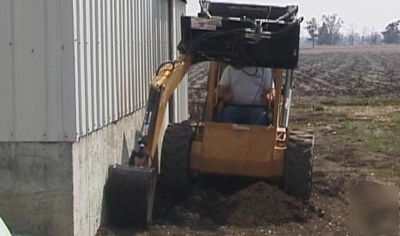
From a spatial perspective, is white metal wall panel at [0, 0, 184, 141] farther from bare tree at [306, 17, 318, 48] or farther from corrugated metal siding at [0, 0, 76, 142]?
bare tree at [306, 17, 318, 48]

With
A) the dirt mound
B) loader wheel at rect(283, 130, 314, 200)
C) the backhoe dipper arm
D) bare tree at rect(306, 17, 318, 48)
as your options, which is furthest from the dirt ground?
bare tree at rect(306, 17, 318, 48)

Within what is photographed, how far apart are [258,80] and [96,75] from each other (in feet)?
12.7

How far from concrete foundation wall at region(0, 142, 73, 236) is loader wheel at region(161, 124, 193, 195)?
3.56 metres

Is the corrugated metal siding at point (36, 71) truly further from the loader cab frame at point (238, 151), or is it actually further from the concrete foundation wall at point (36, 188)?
the loader cab frame at point (238, 151)

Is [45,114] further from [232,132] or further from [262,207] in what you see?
[232,132]

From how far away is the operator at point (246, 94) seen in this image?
1343 centimetres

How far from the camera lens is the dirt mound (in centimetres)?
1185

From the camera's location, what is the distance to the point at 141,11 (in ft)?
45.2

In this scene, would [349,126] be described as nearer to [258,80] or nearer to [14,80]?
[258,80]

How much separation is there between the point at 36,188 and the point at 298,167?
431 cm

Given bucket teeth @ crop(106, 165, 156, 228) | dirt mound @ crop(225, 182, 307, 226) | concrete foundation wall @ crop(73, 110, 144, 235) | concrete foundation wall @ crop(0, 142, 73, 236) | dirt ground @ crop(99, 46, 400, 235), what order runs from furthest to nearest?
1. dirt mound @ crop(225, 182, 307, 226)
2. dirt ground @ crop(99, 46, 400, 235)
3. bucket teeth @ crop(106, 165, 156, 228)
4. concrete foundation wall @ crop(73, 110, 144, 235)
5. concrete foundation wall @ crop(0, 142, 73, 236)

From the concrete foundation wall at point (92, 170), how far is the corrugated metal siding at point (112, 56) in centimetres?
16

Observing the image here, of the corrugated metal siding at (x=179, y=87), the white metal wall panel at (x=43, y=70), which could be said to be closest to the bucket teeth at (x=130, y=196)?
the white metal wall panel at (x=43, y=70)

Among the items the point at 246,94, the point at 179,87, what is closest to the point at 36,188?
the point at 246,94
